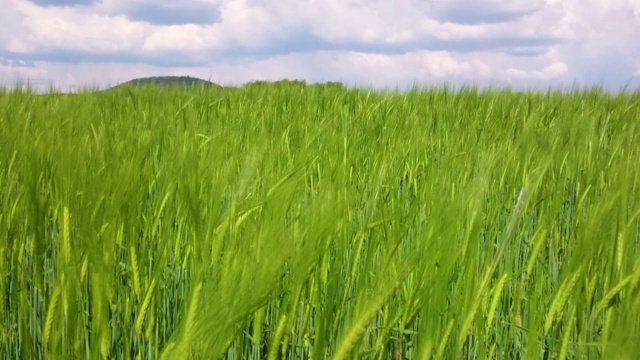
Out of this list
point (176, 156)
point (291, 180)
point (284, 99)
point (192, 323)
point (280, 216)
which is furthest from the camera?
point (284, 99)

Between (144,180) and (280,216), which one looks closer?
(280,216)

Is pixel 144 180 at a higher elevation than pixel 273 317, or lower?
higher

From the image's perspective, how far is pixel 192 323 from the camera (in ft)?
1.63

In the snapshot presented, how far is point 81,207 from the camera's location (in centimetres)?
65

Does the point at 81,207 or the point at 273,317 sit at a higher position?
the point at 81,207

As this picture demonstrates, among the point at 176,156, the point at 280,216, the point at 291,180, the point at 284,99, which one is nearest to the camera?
the point at 280,216

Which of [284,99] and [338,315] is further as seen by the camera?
[284,99]

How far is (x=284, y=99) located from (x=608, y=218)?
9.93ft

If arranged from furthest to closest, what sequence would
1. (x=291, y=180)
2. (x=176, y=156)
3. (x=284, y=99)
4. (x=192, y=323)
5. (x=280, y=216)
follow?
1. (x=284, y=99)
2. (x=176, y=156)
3. (x=291, y=180)
4. (x=280, y=216)
5. (x=192, y=323)

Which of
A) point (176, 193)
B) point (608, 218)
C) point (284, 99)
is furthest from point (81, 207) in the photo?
point (284, 99)

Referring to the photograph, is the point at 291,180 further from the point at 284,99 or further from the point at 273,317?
the point at 284,99

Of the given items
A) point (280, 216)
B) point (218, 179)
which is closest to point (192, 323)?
point (280, 216)

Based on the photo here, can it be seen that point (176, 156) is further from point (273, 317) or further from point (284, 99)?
point (284, 99)

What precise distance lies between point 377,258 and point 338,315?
0.31 metres
